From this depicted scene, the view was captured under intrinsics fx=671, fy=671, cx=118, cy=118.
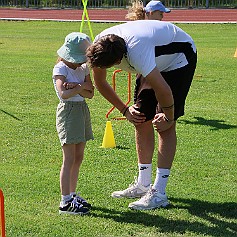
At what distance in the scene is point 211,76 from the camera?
→ 12.4 m

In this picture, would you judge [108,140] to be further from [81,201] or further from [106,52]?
[106,52]

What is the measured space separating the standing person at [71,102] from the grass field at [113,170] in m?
0.16

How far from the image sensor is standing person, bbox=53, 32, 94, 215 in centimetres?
497

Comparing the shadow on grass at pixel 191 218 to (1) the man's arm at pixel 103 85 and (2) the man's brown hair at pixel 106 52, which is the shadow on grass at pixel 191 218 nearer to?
(1) the man's arm at pixel 103 85

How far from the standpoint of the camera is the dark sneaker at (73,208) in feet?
16.6

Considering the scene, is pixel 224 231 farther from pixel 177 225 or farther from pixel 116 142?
pixel 116 142

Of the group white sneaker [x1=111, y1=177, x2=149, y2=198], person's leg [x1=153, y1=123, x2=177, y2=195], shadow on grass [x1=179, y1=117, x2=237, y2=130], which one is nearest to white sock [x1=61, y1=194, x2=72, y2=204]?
white sneaker [x1=111, y1=177, x2=149, y2=198]

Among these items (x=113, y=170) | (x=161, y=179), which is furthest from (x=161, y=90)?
(x=113, y=170)

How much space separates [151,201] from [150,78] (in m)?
1.06

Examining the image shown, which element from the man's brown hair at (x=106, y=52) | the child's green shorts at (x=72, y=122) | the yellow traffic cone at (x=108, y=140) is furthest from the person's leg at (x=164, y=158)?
the yellow traffic cone at (x=108, y=140)

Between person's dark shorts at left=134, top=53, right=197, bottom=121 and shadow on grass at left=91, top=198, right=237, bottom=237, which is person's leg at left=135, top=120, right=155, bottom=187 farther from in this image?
shadow on grass at left=91, top=198, right=237, bottom=237

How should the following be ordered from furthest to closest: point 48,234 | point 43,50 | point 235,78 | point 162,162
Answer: point 43,50
point 235,78
point 162,162
point 48,234

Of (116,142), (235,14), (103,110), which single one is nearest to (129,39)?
(116,142)

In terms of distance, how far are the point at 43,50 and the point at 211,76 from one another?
6.21 metres
